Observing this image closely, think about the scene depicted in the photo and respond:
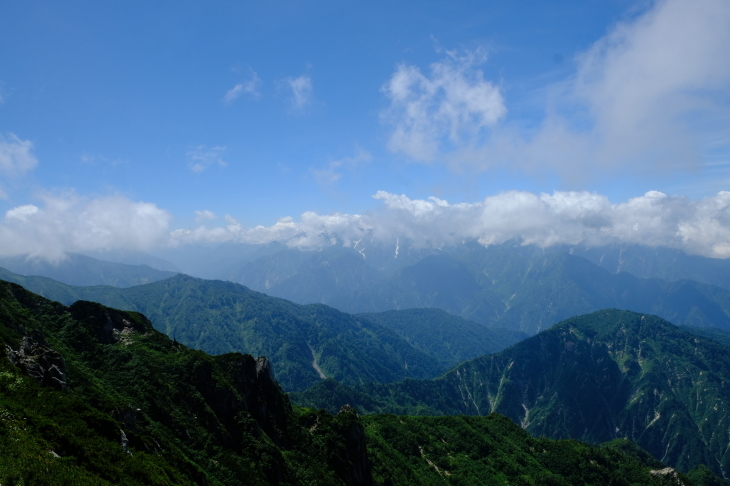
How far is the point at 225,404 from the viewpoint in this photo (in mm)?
94812

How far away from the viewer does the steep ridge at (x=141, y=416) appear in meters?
41.3

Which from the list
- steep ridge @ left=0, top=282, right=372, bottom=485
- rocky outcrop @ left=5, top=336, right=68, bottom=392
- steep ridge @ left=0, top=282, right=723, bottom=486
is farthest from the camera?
rocky outcrop @ left=5, top=336, right=68, bottom=392

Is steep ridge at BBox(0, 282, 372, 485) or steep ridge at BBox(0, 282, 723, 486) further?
steep ridge at BBox(0, 282, 723, 486)

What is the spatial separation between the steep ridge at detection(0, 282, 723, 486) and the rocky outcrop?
191 millimetres

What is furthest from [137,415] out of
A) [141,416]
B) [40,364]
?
[40,364]

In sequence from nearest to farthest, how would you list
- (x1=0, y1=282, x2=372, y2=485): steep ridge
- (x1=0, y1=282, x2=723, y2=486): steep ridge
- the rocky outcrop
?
(x1=0, y1=282, x2=372, y2=485): steep ridge, (x1=0, y1=282, x2=723, y2=486): steep ridge, the rocky outcrop

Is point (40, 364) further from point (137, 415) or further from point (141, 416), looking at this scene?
point (141, 416)

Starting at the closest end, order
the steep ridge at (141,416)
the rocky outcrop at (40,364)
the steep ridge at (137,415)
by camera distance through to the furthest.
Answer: the steep ridge at (137,415) < the steep ridge at (141,416) < the rocky outcrop at (40,364)

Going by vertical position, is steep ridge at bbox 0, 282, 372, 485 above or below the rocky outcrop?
below

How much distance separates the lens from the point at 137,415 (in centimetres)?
7538

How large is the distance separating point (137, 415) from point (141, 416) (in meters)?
0.73

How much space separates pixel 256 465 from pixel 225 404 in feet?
55.6

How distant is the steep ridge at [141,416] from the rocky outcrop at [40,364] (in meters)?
0.19

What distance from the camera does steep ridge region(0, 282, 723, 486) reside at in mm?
41344
